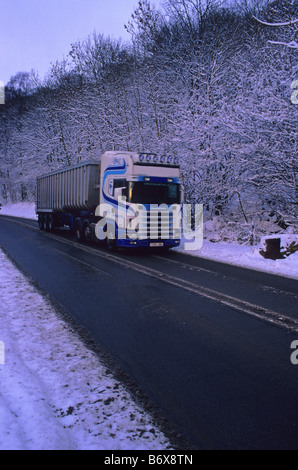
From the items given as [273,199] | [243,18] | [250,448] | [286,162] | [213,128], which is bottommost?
[250,448]

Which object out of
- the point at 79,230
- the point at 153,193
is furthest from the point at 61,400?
the point at 79,230

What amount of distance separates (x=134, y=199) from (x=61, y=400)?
10.7 m

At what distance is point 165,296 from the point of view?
312 inches

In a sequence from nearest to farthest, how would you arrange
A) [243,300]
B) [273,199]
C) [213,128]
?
[243,300], [273,199], [213,128]

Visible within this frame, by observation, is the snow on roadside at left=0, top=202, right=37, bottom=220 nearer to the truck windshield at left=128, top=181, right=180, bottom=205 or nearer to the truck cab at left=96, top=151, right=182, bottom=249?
the truck cab at left=96, top=151, right=182, bottom=249

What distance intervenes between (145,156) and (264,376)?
1119 cm

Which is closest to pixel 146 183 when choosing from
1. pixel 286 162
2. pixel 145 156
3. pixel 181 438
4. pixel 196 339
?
pixel 145 156

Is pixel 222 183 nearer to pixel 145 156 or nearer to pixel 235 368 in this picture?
pixel 145 156

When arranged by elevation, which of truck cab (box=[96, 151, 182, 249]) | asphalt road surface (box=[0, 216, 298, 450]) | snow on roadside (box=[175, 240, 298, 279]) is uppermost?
truck cab (box=[96, 151, 182, 249])

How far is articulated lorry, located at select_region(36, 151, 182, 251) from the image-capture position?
14062 mm

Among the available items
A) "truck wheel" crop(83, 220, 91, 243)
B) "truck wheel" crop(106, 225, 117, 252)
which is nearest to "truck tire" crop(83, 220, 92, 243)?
"truck wheel" crop(83, 220, 91, 243)

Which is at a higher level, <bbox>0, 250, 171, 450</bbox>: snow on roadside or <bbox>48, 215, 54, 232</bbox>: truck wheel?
<bbox>48, 215, 54, 232</bbox>: truck wheel

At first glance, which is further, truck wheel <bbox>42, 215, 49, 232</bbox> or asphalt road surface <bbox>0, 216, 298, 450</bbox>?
truck wheel <bbox>42, 215, 49, 232</bbox>

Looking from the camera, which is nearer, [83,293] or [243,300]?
[243,300]
